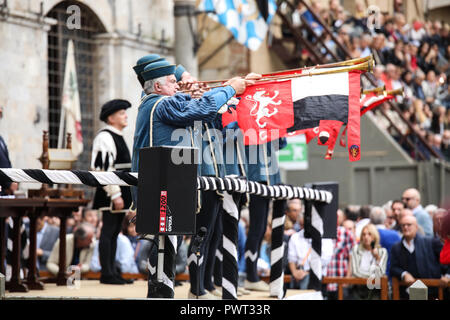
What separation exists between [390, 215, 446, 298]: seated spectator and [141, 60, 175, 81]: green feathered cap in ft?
14.6

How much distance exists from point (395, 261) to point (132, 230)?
3086 mm

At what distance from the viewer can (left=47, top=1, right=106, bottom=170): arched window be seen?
15898 mm

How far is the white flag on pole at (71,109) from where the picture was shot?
51.2 feet

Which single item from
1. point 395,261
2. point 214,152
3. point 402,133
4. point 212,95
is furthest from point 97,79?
point 212,95

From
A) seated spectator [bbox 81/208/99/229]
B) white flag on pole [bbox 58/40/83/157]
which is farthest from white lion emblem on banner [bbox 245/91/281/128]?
white flag on pole [bbox 58/40/83/157]

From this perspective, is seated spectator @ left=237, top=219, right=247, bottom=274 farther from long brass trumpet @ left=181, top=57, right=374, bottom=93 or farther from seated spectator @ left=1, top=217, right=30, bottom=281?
long brass trumpet @ left=181, top=57, right=374, bottom=93

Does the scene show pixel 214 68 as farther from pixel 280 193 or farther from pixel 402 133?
pixel 280 193

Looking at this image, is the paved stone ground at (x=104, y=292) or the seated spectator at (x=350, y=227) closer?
the paved stone ground at (x=104, y=292)

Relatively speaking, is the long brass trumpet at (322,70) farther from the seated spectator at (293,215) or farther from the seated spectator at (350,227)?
the seated spectator at (350,227)

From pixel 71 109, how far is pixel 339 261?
5.73 meters

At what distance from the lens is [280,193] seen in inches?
321

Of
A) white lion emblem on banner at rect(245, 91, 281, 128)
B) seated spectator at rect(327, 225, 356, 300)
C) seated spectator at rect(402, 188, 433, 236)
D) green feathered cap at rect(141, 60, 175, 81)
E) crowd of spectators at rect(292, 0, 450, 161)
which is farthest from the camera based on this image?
crowd of spectators at rect(292, 0, 450, 161)

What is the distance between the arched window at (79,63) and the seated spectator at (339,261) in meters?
5.71

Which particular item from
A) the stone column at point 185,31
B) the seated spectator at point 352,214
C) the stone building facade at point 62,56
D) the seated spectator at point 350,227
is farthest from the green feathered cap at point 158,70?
the stone column at point 185,31
